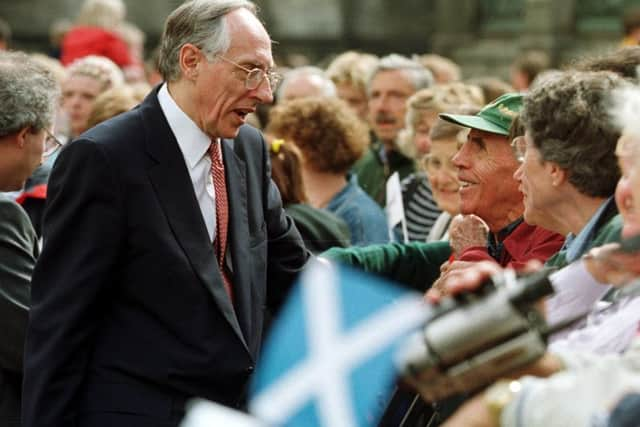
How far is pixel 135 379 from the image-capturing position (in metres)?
4.37

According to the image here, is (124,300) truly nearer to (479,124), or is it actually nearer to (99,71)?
(479,124)

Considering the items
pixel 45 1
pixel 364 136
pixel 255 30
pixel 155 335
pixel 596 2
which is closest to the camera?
pixel 155 335

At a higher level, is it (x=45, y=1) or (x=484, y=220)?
(x=484, y=220)

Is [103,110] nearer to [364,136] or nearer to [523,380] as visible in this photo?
[364,136]

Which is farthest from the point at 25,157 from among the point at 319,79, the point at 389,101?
the point at 319,79

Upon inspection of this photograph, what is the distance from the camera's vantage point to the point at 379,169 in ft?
29.1

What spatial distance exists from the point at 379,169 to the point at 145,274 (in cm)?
463

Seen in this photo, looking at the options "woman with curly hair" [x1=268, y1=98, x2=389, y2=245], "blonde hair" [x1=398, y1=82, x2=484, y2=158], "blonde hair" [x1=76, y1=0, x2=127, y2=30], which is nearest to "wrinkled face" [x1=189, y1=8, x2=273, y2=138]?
"woman with curly hair" [x1=268, y1=98, x2=389, y2=245]

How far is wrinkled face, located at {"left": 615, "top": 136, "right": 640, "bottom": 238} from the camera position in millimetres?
3062

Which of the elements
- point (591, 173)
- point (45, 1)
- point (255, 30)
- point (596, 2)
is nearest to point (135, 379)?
point (255, 30)

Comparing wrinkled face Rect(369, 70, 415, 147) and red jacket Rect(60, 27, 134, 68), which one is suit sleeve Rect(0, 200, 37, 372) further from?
red jacket Rect(60, 27, 134, 68)

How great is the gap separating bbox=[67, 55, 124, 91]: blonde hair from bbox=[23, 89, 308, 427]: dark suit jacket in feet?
17.6

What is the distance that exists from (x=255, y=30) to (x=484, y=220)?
3.52ft

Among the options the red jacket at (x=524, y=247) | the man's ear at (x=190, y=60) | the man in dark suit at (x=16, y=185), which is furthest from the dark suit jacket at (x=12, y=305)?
the red jacket at (x=524, y=247)
